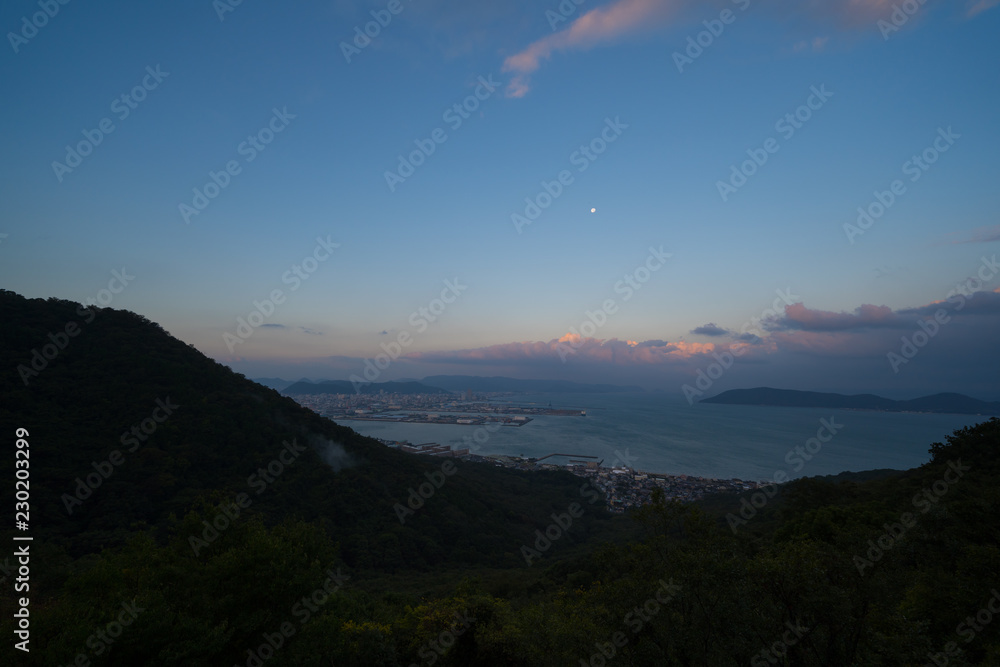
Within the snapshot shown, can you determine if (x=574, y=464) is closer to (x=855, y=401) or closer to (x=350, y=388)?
(x=855, y=401)

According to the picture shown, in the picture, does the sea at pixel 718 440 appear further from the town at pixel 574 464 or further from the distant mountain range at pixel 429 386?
the distant mountain range at pixel 429 386

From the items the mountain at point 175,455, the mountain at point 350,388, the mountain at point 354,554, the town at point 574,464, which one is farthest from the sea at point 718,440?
the mountain at point 350,388

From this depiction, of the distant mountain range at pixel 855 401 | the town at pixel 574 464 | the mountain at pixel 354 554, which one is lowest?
the distant mountain range at pixel 855 401

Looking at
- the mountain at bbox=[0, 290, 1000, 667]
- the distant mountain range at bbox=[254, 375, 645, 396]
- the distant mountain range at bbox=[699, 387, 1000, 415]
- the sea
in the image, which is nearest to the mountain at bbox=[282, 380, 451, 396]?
the distant mountain range at bbox=[254, 375, 645, 396]

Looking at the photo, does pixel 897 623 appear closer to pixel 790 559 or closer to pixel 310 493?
pixel 790 559

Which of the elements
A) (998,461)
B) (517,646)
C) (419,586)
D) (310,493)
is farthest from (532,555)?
(998,461)

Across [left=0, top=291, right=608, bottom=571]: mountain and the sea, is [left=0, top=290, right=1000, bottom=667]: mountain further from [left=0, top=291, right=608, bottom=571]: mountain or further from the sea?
the sea

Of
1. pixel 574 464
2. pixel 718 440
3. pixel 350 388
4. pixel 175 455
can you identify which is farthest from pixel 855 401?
pixel 350 388

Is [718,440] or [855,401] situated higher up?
[718,440]
